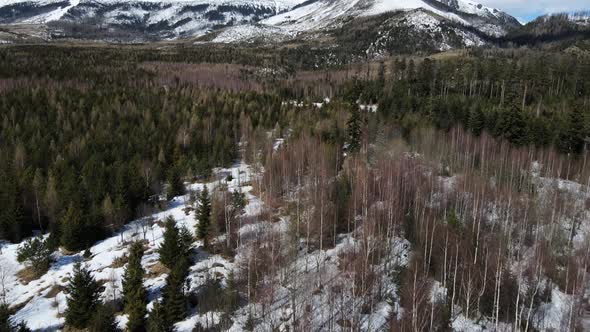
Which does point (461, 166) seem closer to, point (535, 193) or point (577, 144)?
point (535, 193)

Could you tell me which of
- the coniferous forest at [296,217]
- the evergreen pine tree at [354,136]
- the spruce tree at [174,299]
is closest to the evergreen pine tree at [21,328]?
the coniferous forest at [296,217]

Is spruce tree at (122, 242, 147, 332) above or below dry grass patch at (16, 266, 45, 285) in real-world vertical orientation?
above

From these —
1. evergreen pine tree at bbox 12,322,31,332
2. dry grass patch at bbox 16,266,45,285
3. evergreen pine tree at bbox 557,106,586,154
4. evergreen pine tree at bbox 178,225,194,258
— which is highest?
evergreen pine tree at bbox 557,106,586,154

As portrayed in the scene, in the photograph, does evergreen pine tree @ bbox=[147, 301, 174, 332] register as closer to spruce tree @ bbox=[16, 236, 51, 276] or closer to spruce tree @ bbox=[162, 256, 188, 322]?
spruce tree @ bbox=[162, 256, 188, 322]

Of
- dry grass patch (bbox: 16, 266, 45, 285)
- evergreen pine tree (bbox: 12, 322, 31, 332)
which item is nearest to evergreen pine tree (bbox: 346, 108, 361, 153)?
dry grass patch (bbox: 16, 266, 45, 285)

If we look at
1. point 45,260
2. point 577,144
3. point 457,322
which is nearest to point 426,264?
point 457,322

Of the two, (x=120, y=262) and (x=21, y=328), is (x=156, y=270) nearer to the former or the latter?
(x=120, y=262)

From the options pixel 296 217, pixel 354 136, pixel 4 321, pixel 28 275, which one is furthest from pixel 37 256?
pixel 354 136
